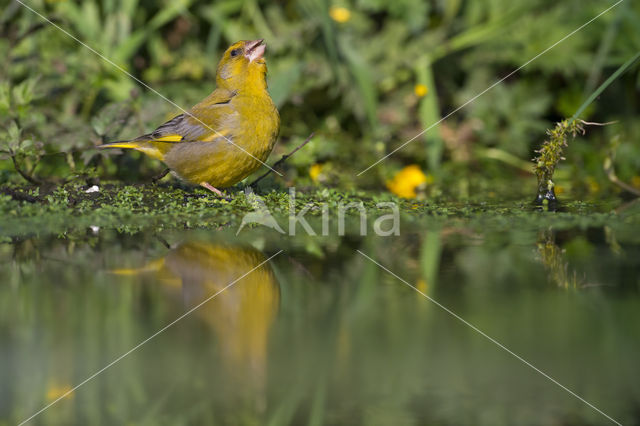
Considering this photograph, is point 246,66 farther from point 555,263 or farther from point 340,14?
point 340,14

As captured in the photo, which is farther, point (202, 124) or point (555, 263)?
point (202, 124)

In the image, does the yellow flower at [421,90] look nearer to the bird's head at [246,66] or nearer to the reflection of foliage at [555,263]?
the bird's head at [246,66]

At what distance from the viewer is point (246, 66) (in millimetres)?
3230

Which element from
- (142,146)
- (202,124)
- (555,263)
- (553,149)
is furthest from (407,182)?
(555,263)

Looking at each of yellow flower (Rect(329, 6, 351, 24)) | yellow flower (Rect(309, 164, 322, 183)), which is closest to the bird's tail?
yellow flower (Rect(309, 164, 322, 183))

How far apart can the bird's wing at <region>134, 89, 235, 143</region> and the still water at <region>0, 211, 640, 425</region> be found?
54 centimetres

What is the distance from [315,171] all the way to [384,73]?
36.9 inches

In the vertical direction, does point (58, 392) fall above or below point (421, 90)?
below

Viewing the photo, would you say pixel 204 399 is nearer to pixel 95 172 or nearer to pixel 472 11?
pixel 95 172

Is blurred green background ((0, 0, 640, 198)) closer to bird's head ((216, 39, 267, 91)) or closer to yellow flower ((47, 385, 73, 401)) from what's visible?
bird's head ((216, 39, 267, 91))

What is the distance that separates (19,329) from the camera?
1929mm

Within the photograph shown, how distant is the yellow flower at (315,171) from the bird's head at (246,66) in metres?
0.89

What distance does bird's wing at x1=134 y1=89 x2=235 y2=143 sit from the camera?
3.13 metres

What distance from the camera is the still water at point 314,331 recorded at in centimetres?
158
